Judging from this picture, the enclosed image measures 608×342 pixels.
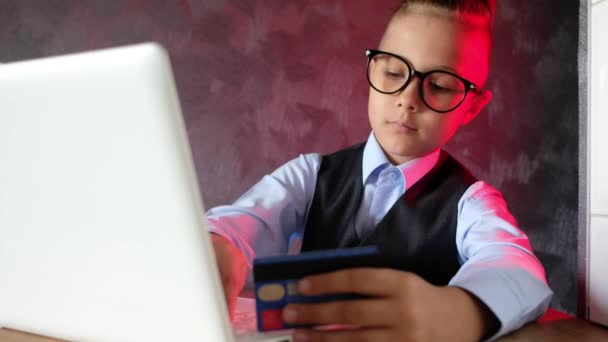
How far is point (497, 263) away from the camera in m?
0.74

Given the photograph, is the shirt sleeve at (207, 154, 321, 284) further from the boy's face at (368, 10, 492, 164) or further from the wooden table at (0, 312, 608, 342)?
the wooden table at (0, 312, 608, 342)

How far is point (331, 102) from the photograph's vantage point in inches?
38.1

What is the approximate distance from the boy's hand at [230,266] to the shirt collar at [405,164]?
0.95 ft

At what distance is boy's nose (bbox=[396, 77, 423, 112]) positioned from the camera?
2.81 feet

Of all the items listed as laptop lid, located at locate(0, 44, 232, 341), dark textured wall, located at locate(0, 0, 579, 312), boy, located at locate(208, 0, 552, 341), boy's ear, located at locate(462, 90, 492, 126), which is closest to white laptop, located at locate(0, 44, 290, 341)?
laptop lid, located at locate(0, 44, 232, 341)

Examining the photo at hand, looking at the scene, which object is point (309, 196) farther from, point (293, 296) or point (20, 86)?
point (20, 86)

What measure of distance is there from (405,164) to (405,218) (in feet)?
0.35

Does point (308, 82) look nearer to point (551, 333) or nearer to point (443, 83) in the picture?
A: point (443, 83)

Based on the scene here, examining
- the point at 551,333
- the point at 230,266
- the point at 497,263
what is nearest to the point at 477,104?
the point at 497,263

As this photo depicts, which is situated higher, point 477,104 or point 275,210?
point 477,104

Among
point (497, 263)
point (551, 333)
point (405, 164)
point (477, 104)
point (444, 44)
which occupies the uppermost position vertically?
point (444, 44)

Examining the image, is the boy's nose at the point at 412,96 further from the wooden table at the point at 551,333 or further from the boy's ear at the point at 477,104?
the wooden table at the point at 551,333

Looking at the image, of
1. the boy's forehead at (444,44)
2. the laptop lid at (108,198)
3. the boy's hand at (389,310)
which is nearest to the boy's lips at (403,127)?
the boy's forehead at (444,44)

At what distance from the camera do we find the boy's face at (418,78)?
2.79ft
